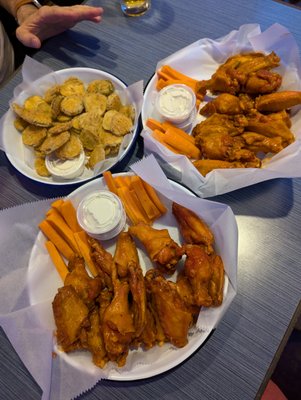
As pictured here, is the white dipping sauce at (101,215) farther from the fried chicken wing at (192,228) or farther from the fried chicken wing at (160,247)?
the fried chicken wing at (192,228)

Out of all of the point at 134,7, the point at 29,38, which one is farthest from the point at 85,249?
the point at 134,7

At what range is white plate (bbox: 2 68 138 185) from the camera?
1.71 metres

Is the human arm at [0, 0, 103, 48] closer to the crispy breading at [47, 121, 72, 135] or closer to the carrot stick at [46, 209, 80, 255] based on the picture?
the crispy breading at [47, 121, 72, 135]

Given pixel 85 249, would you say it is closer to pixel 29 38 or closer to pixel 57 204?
pixel 57 204

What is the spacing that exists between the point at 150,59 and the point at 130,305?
138cm

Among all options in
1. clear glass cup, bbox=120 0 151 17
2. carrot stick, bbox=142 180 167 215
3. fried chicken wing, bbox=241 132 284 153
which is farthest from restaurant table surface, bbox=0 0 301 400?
carrot stick, bbox=142 180 167 215

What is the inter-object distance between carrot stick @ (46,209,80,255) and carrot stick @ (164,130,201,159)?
588 millimetres

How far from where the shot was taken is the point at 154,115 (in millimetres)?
1849

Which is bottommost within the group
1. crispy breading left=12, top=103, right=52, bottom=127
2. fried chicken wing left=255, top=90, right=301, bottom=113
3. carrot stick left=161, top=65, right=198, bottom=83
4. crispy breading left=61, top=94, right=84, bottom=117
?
crispy breading left=12, top=103, right=52, bottom=127

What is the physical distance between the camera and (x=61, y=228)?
1.55 m

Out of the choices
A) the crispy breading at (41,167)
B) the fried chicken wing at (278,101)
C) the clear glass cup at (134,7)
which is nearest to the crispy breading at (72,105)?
the crispy breading at (41,167)

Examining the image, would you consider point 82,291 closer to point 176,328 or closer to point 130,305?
point 130,305

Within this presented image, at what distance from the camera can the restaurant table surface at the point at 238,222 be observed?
1.37m

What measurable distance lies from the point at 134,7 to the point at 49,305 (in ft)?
5.78
